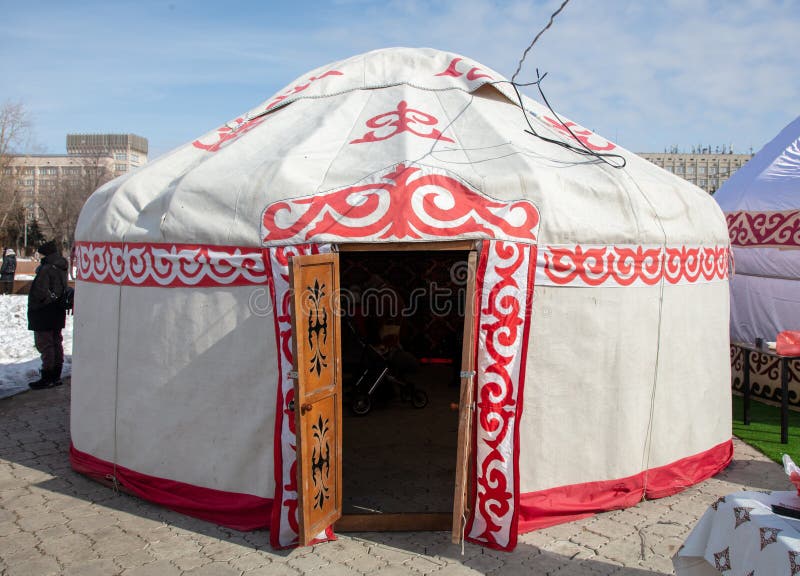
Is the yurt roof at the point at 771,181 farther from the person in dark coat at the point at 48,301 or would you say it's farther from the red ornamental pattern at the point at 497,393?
the person in dark coat at the point at 48,301

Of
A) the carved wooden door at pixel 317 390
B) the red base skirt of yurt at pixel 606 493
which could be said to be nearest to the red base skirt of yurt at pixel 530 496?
the red base skirt of yurt at pixel 606 493

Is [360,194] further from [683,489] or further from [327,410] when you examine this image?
[683,489]

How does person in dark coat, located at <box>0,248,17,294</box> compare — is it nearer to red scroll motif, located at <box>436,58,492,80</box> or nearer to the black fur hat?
the black fur hat

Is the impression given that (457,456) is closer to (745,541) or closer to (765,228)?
(745,541)

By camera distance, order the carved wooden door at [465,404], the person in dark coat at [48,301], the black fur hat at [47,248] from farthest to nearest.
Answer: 1. the black fur hat at [47,248]
2. the person in dark coat at [48,301]
3. the carved wooden door at [465,404]

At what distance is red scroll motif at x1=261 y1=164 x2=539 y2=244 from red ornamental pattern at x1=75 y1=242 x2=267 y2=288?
0.20 m

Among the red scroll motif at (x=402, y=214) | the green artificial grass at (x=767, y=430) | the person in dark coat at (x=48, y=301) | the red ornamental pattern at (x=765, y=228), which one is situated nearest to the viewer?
the red scroll motif at (x=402, y=214)

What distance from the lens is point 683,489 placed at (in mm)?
4055

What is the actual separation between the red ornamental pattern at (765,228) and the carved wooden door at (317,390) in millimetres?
5228

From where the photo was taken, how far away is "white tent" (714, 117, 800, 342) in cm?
652

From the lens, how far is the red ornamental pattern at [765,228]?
646cm

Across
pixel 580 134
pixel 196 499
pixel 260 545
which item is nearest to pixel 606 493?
pixel 260 545

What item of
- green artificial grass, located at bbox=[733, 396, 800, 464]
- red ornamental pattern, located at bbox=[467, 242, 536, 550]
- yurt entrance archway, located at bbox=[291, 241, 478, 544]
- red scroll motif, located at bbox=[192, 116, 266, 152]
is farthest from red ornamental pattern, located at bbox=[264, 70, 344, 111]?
green artificial grass, located at bbox=[733, 396, 800, 464]

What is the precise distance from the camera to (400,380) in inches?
235
